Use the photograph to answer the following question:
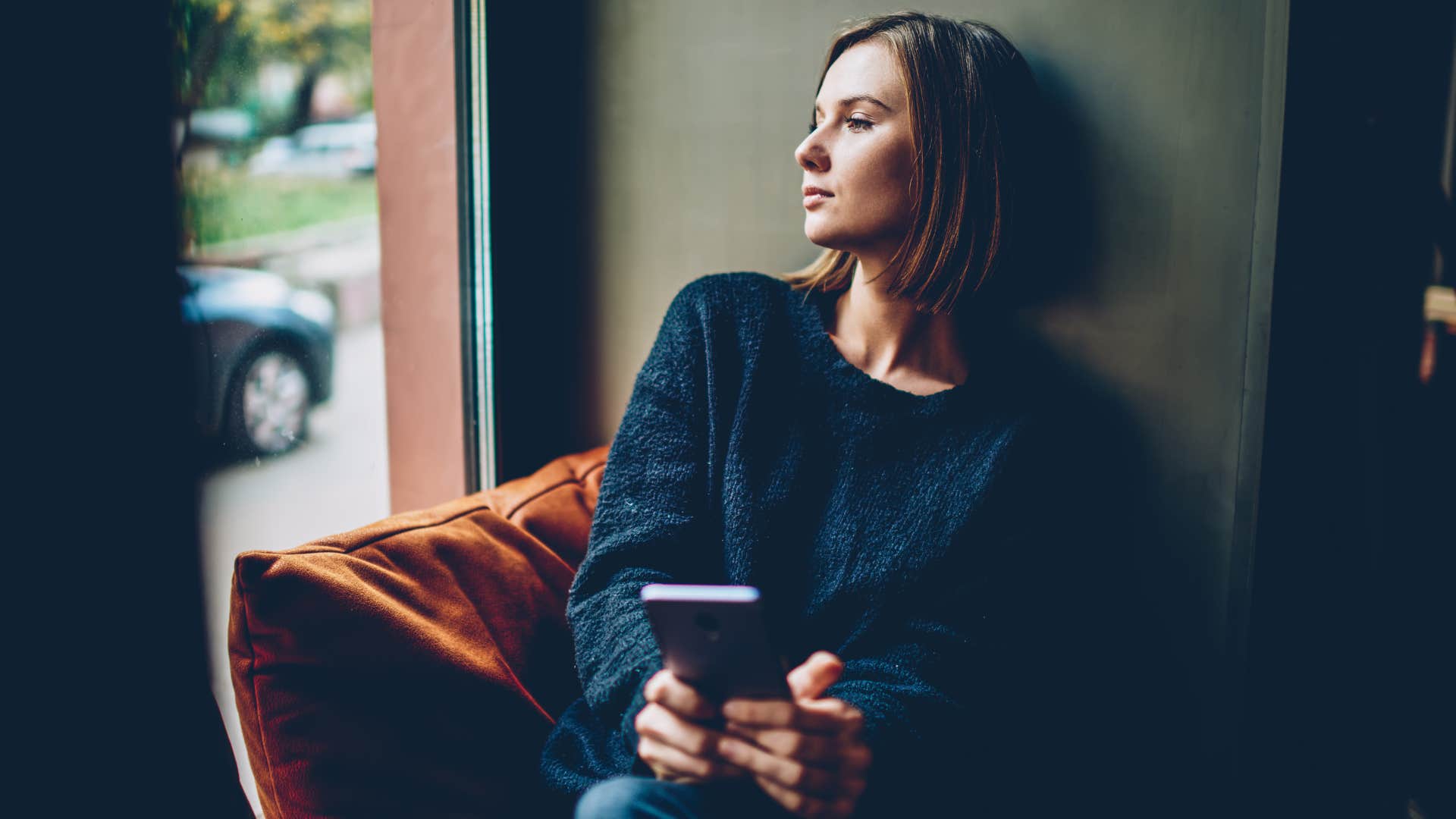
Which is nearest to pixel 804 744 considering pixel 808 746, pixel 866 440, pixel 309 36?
pixel 808 746

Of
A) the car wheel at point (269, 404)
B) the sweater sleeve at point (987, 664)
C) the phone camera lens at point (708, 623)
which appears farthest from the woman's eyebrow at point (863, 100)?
the car wheel at point (269, 404)

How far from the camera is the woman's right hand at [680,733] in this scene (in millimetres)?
805

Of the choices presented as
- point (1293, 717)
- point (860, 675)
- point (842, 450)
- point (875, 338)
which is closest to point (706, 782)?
point (860, 675)

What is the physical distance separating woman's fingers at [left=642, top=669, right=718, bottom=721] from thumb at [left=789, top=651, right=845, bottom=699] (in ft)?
0.24


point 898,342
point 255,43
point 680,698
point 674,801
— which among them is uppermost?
point 255,43

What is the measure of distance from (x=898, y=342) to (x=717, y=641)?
1.90 ft

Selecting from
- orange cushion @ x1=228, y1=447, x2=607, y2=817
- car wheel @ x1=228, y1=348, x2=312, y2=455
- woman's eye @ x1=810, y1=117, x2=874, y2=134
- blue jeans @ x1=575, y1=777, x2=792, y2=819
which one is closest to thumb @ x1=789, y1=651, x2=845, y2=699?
blue jeans @ x1=575, y1=777, x2=792, y2=819

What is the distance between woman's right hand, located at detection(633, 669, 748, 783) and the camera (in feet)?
2.64

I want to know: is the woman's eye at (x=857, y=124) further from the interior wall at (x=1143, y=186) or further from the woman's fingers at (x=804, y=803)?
the woman's fingers at (x=804, y=803)

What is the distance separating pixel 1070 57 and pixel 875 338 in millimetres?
437

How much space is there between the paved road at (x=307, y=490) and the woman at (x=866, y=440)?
0.43m

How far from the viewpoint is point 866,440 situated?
1.11 meters

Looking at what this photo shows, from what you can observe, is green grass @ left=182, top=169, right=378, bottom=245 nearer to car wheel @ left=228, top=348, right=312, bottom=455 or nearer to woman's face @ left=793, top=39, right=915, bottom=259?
car wheel @ left=228, top=348, right=312, bottom=455

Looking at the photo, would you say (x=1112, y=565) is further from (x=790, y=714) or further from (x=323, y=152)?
(x=323, y=152)
